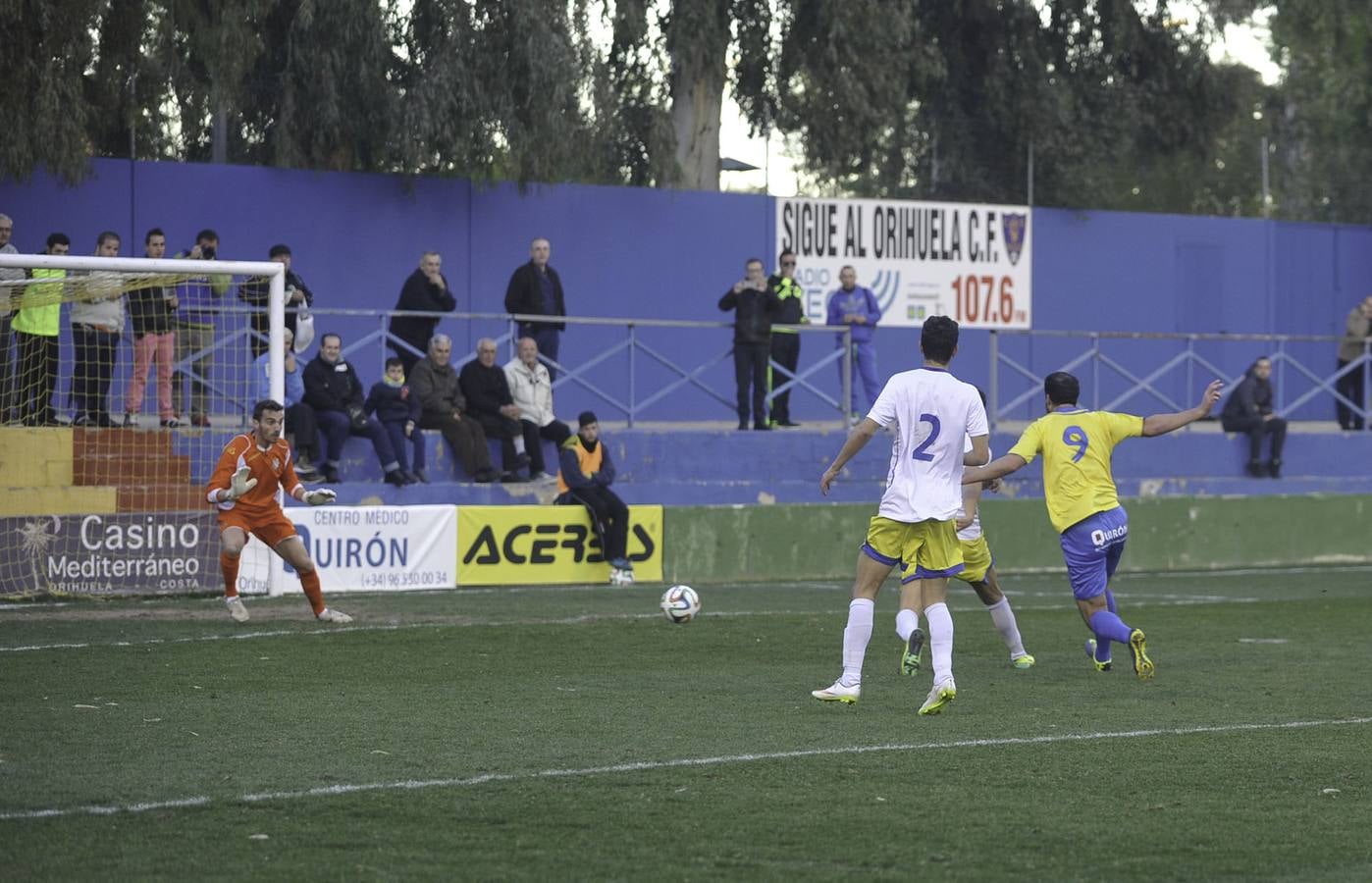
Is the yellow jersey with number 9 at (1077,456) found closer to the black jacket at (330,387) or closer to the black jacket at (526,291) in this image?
the black jacket at (330,387)

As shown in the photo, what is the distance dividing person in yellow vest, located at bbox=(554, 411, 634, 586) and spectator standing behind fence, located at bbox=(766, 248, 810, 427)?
362cm

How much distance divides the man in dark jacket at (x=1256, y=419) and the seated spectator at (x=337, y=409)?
11711mm

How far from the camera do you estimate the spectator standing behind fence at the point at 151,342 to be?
62.4ft

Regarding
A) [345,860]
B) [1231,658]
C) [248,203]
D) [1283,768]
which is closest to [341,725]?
[345,860]

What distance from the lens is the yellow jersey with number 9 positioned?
11.6 meters

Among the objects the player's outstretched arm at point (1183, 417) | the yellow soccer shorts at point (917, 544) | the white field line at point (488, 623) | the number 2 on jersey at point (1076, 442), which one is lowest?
the white field line at point (488, 623)

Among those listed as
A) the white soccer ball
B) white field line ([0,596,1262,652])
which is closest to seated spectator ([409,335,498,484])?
white field line ([0,596,1262,652])

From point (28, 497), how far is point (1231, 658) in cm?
1051

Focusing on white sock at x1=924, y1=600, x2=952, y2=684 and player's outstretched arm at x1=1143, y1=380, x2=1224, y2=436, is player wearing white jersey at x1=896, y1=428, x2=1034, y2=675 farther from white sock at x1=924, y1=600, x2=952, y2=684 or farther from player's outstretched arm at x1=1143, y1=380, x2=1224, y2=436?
white sock at x1=924, y1=600, x2=952, y2=684

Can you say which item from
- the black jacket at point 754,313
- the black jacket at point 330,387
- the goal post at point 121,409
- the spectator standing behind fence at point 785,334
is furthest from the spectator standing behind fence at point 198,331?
the spectator standing behind fence at point 785,334

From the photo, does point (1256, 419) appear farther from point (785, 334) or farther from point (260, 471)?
point (260, 471)

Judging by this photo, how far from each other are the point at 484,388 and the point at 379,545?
273cm

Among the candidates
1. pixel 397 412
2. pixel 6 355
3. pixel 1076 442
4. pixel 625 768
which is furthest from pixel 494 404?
pixel 625 768

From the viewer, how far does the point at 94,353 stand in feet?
62.5
